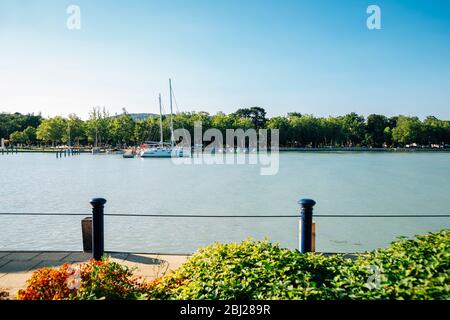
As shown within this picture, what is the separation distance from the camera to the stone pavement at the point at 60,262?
750 cm

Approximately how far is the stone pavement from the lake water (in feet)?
22.7

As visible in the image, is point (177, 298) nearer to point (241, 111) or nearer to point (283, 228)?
point (283, 228)

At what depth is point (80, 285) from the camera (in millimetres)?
4664

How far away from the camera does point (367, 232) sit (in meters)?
21.1

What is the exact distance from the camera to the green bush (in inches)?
157

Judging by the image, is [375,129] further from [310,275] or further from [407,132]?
[310,275]

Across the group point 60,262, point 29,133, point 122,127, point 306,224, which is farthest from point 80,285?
point 29,133

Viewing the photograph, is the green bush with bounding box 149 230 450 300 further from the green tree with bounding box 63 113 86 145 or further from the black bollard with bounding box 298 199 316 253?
the green tree with bounding box 63 113 86 145

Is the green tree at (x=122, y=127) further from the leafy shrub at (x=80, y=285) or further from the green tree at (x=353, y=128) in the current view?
the leafy shrub at (x=80, y=285)

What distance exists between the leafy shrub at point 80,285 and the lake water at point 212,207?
1126 centimetres

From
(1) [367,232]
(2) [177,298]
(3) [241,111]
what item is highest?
(3) [241,111]

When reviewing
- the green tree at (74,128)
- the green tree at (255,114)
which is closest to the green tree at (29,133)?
the green tree at (74,128)
